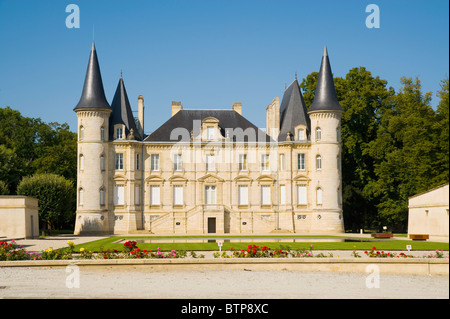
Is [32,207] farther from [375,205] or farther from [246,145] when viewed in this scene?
[375,205]

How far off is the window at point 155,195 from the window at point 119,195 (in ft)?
8.52

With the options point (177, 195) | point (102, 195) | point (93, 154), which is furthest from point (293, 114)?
point (102, 195)

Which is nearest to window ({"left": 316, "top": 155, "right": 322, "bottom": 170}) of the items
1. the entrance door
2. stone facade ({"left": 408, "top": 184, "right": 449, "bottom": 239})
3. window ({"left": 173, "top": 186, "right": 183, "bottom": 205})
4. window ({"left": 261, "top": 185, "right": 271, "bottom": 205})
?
window ({"left": 261, "top": 185, "right": 271, "bottom": 205})

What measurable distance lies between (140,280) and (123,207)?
119ft

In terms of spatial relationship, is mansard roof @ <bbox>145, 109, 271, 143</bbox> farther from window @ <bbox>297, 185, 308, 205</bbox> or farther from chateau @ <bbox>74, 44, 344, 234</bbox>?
window @ <bbox>297, 185, 308, 205</bbox>

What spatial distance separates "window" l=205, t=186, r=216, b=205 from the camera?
54.3 metres

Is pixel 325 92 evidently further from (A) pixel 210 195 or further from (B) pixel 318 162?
(A) pixel 210 195

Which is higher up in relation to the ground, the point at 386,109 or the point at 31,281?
the point at 386,109

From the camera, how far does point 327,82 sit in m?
53.0

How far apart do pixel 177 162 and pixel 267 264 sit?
1384 inches

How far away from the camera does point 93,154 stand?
5234 cm
